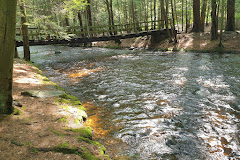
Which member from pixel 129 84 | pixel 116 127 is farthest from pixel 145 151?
pixel 129 84

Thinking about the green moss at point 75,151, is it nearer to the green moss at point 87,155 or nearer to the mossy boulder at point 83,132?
Result: the green moss at point 87,155

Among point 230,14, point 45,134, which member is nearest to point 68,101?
point 45,134

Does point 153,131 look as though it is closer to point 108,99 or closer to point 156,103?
point 156,103

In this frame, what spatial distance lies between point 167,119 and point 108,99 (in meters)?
2.27

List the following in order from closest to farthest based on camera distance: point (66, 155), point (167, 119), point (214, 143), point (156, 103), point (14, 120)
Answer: point (66, 155), point (14, 120), point (214, 143), point (167, 119), point (156, 103)

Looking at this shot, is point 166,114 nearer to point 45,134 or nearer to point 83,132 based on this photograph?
point 83,132

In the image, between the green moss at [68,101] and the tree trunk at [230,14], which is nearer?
the green moss at [68,101]

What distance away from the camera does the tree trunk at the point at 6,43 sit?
2.92 metres

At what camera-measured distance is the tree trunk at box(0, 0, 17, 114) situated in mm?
2922

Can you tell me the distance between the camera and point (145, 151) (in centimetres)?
336

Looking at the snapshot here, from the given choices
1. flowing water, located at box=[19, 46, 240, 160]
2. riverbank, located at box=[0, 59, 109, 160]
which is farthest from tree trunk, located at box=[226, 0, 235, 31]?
riverbank, located at box=[0, 59, 109, 160]

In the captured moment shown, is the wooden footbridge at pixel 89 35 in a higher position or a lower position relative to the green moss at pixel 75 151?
higher

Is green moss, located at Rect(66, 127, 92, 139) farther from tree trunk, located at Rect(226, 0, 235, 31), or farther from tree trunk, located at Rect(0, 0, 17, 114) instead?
tree trunk, located at Rect(226, 0, 235, 31)

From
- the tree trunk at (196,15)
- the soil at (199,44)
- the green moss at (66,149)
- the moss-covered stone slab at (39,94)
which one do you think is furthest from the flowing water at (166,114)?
the tree trunk at (196,15)
